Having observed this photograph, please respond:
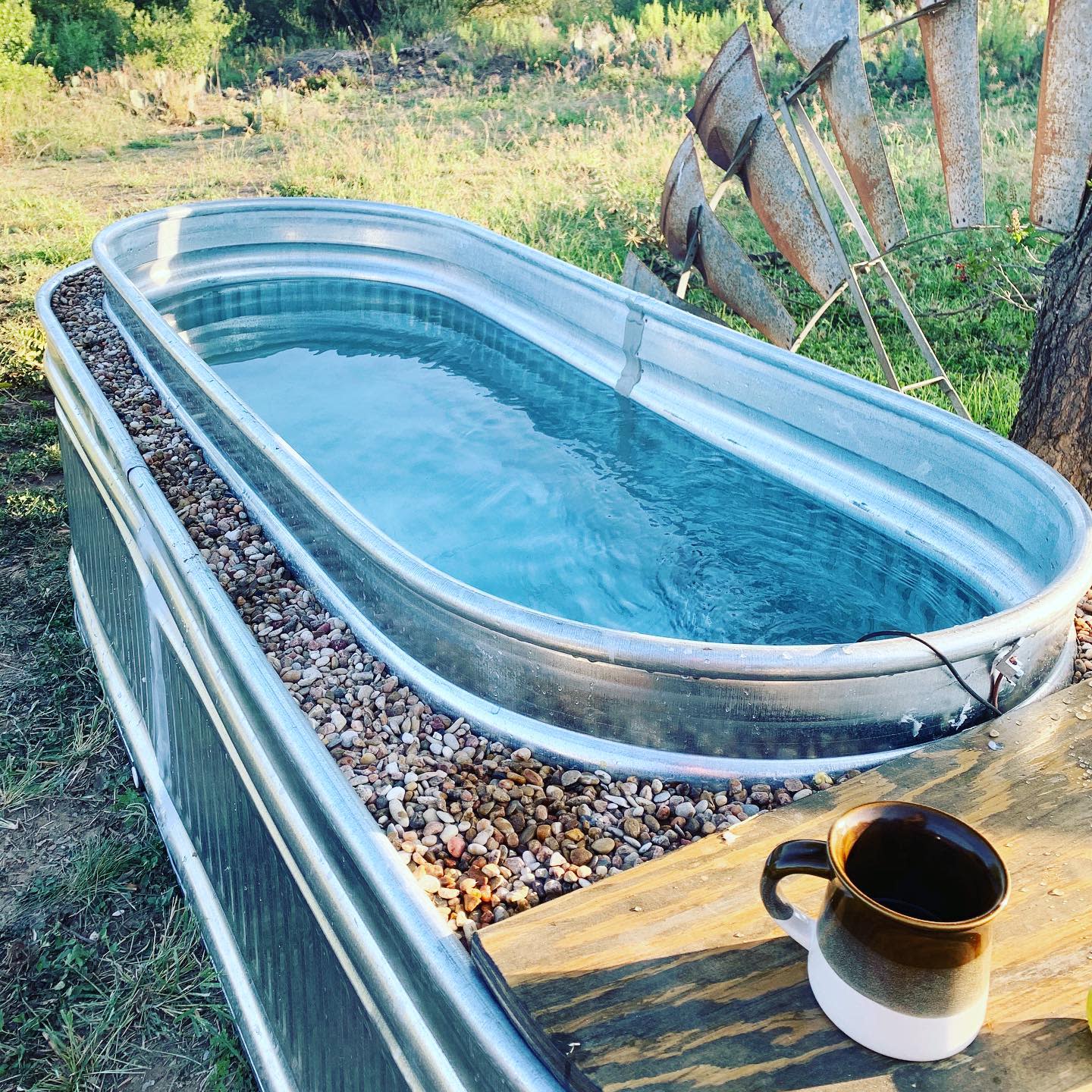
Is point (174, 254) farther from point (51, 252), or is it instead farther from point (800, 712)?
point (800, 712)

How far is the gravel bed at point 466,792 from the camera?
145 centimetres

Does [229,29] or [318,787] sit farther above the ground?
[229,29]

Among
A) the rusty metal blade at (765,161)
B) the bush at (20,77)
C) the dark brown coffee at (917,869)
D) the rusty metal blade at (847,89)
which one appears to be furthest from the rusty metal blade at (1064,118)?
the bush at (20,77)

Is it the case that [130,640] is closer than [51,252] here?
Yes

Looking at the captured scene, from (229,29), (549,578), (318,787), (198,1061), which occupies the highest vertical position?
(229,29)

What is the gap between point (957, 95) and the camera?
259cm

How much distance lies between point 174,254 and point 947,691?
3859 mm

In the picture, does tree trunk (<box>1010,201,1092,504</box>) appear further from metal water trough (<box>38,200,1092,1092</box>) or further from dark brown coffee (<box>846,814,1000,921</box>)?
dark brown coffee (<box>846,814,1000,921</box>)

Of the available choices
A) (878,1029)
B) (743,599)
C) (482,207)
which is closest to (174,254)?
(482,207)

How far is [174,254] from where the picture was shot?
446 centimetres

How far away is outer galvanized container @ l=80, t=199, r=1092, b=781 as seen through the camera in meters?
1.54

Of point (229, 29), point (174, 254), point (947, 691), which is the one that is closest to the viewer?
point (947, 691)

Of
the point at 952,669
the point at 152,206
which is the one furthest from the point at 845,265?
the point at 152,206

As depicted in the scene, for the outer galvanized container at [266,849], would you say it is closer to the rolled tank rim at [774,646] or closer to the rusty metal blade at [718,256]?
the rolled tank rim at [774,646]
